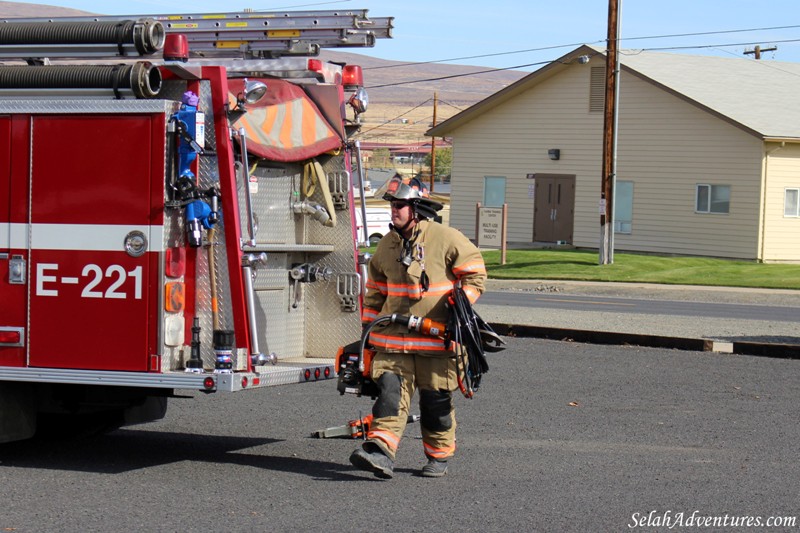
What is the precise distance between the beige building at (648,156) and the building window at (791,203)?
28 millimetres

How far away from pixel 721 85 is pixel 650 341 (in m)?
25.1

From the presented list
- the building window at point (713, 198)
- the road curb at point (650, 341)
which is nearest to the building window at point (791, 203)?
the building window at point (713, 198)

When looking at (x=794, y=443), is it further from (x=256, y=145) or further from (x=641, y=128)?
(x=641, y=128)

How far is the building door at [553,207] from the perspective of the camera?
37.7m

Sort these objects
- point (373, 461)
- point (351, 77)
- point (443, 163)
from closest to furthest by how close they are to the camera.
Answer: point (373, 461) < point (351, 77) < point (443, 163)

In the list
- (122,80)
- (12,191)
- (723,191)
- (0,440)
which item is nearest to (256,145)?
(122,80)

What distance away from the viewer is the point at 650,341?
14.5m

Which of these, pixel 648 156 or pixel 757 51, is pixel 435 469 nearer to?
pixel 648 156

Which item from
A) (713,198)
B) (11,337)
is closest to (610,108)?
(713,198)

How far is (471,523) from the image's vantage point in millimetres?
6633

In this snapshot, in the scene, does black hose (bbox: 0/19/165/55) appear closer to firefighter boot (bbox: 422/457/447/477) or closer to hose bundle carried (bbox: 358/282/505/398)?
hose bundle carried (bbox: 358/282/505/398)

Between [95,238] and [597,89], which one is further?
[597,89]

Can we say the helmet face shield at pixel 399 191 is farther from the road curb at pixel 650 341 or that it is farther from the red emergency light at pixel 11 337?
the road curb at pixel 650 341

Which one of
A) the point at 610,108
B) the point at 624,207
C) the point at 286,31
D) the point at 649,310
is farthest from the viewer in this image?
the point at 624,207
